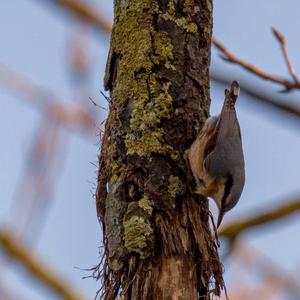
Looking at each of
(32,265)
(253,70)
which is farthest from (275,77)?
(32,265)

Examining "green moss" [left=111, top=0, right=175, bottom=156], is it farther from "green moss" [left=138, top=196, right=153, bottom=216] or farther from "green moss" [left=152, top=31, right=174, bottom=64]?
"green moss" [left=138, top=196, right=153, bottom=216]

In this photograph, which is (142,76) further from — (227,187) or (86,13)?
(86,13)

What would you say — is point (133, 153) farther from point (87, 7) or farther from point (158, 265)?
point (87, 7)

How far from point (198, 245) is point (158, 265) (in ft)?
0.47

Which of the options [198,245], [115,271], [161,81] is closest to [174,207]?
[198,245]

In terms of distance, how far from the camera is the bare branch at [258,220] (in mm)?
2302

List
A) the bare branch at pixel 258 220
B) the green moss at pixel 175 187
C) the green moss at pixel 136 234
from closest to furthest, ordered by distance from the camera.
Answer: the green moss at pixel 136 234 < the green moss at pixel 175 187 < the bare branch at pixel 258 220

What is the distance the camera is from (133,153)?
2.07 m

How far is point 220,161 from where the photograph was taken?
90.4 inches

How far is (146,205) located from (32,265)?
38.3 inches

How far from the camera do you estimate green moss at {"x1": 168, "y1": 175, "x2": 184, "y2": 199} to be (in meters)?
2.06

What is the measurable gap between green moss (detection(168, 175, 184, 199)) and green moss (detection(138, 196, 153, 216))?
0.08 m

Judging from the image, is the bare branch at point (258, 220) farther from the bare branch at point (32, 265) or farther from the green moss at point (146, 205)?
the bare branch at point (32, 265)

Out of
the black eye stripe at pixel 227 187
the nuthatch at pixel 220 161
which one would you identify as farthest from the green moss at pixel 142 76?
the black eye stripe at pixel 227 187
